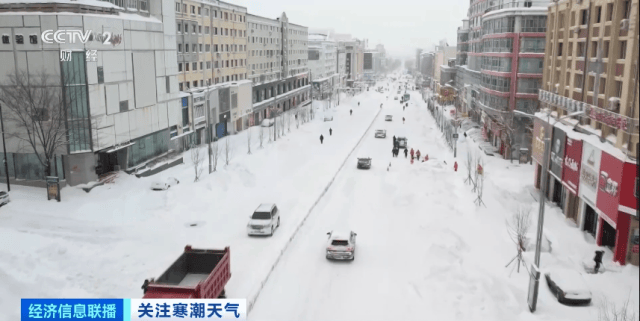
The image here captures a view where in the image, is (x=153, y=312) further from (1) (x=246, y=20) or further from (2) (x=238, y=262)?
(1) (x=246, y=20)

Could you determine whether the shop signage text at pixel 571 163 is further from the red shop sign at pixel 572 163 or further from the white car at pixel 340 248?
the white car at pixel 340 248

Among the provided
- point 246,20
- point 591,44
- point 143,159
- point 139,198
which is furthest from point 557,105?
point 246,20

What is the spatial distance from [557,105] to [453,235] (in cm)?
1370

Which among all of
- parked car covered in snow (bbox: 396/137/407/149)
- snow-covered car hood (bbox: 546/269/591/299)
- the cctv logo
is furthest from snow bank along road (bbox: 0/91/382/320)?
parked car covered in snow (bbox: 396/137/407/149)

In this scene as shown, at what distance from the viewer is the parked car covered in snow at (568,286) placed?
63.6 feet

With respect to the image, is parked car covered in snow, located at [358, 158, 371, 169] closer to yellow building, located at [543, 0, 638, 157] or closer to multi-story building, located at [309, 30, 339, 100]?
yellow building, located at [543, 0, 638, 157]

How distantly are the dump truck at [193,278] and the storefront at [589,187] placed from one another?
1917cm

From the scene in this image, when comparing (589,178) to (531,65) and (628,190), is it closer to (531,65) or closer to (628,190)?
(628,190)

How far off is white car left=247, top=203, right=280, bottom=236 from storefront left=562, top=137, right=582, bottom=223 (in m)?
17.6

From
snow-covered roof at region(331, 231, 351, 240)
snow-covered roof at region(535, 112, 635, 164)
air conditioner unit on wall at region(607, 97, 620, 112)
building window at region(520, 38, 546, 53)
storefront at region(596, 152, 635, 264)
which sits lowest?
snow-covered roof at region(331, 231, 351, 240)

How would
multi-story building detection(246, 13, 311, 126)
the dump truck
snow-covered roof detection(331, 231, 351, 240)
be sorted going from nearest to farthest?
the dump truck, snow-covered roof detection(331, 231, 351, 240), multi-story building detection(246, 13, 311, 126)

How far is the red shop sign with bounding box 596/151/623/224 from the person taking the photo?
77.7 ft

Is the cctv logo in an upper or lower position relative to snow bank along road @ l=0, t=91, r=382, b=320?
upper

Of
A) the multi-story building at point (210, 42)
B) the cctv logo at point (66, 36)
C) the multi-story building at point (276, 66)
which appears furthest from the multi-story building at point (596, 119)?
the multi-story building at point (276, 66)
